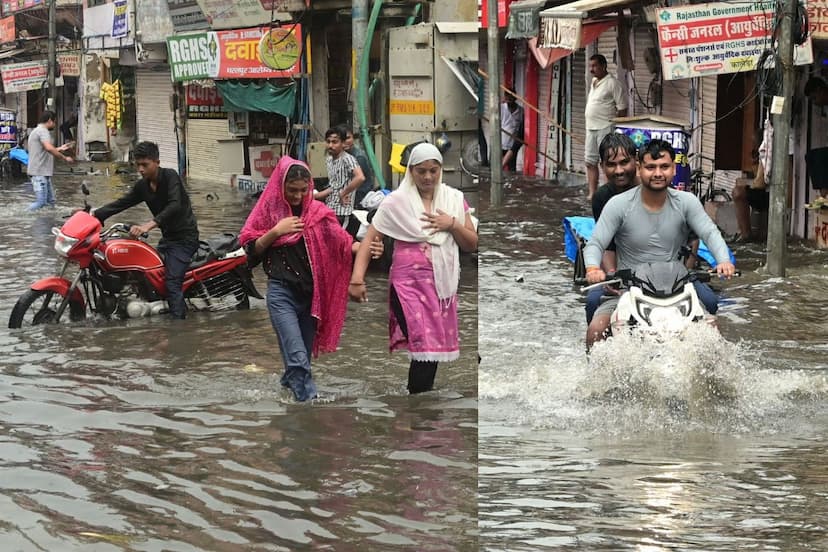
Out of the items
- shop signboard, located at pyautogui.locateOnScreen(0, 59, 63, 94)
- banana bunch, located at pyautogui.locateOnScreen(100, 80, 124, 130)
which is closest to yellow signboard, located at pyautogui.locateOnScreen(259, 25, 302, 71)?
banana bunch, located at pyautogui.locateOnScreen(100, 80, 124, 130)

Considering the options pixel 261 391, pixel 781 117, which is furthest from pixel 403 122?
pixel 261 391

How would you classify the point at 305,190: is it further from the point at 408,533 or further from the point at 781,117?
the point at 781,117

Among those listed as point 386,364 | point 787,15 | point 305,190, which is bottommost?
point 386,364

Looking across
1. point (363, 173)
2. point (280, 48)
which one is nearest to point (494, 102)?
point (363, 173)

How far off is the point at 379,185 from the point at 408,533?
13423 millimetres

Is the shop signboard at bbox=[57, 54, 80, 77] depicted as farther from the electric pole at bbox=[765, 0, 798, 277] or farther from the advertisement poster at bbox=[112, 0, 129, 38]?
the electric pole at bbox=[765, 0, 798, 277]

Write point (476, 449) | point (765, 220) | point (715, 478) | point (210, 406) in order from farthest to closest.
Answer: point (765, 220) < point (210, 406) < point (476, 449) < point (715, 478)

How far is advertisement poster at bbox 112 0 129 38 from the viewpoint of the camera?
110 ft

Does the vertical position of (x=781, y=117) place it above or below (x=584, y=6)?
below

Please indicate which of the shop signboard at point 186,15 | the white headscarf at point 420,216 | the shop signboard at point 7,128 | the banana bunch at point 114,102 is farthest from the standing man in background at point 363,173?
the banana bunch at point 114,102

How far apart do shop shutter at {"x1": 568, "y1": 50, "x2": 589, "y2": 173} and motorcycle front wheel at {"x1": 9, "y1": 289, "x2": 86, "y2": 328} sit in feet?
42.7

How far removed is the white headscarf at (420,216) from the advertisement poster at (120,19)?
28.0 metres

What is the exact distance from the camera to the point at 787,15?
11320 mm

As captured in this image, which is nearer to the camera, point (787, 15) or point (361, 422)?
point (361, 422)
